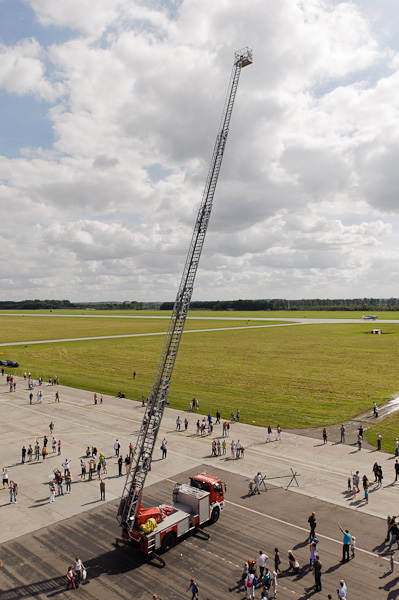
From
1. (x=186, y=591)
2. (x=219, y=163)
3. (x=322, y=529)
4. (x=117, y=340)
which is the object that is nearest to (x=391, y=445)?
(x=322, y=529)

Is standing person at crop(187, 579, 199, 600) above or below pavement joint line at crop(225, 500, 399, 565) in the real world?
above

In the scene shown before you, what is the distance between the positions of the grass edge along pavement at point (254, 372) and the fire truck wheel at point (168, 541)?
21936 mm

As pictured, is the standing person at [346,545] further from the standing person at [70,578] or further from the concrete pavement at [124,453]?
the standing person at [70,578]

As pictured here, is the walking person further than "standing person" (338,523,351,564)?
No

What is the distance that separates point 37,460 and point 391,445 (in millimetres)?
30367

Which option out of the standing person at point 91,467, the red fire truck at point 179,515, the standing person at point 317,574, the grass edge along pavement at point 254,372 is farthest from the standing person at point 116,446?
the standing person at point 317,574

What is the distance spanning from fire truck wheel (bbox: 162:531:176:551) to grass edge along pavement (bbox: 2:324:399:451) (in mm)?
21936

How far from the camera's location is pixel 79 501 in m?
24.2

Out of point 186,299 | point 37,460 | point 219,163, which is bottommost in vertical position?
point 37,460

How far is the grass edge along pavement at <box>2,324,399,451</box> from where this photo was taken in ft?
149

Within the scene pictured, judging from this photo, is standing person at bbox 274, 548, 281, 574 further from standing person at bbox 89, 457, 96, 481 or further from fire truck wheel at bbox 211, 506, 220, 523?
standing person at bbox 89, 457, 96, 481

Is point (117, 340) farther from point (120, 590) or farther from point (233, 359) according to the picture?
point (120, 590)

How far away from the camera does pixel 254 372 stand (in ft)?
214

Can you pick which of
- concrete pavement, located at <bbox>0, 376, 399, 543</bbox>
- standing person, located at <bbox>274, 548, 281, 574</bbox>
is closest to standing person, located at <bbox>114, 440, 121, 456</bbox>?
concrete pavement, located at <bbox>0, 376, 399, 543</bbox>
